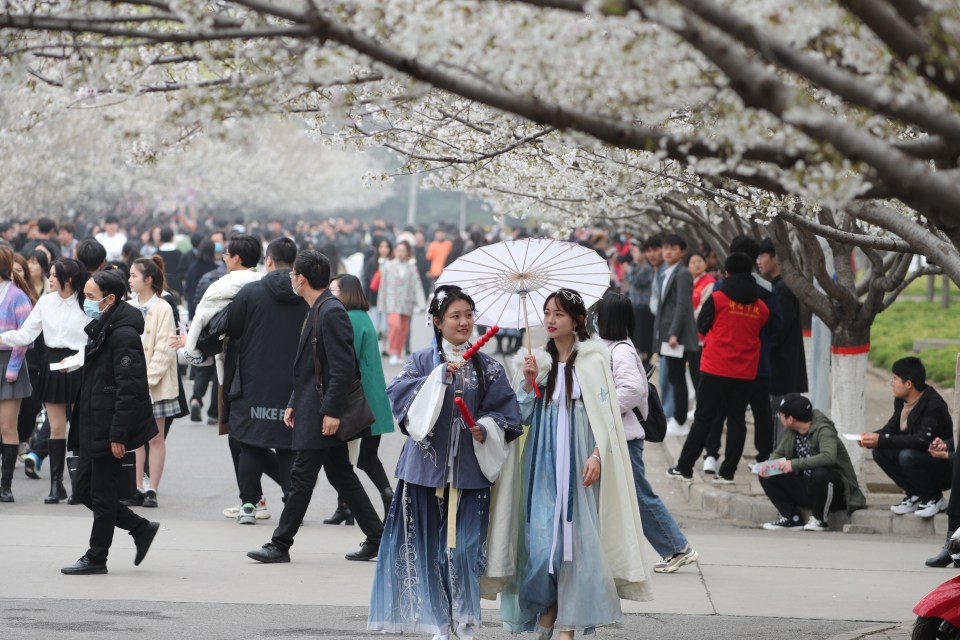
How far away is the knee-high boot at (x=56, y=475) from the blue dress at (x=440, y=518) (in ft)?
15.2

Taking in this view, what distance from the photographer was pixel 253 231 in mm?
37594

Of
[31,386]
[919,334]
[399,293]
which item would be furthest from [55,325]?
[919,334]

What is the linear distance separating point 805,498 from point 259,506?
3.87 meters

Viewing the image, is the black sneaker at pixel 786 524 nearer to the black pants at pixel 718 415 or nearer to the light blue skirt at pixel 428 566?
the black pants at pixel 718 415

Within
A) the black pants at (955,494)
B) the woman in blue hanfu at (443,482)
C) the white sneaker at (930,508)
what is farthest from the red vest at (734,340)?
the woman in blue hanfu at (443,482)

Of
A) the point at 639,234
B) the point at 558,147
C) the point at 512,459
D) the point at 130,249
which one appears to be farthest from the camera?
the point at 639,234

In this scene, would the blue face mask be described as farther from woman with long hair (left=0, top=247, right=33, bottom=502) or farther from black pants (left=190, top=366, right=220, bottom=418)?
black pants (left=190, top=366, right=220, bottom=418)

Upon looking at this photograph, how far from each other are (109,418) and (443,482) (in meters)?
2.29

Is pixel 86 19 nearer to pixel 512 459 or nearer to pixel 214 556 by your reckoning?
pixel 512 459

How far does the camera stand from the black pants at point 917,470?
9789 mm

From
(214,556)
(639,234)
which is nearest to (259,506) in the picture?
(214,556)

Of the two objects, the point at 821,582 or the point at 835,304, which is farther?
the point at 835,304

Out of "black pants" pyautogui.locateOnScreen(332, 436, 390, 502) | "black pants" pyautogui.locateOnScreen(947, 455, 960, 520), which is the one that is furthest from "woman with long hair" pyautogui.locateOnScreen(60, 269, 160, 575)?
"black pants" pyautogui.locateOnScreen(947, 455, 960, 520)

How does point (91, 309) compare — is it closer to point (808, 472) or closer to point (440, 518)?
point (440, 518)
